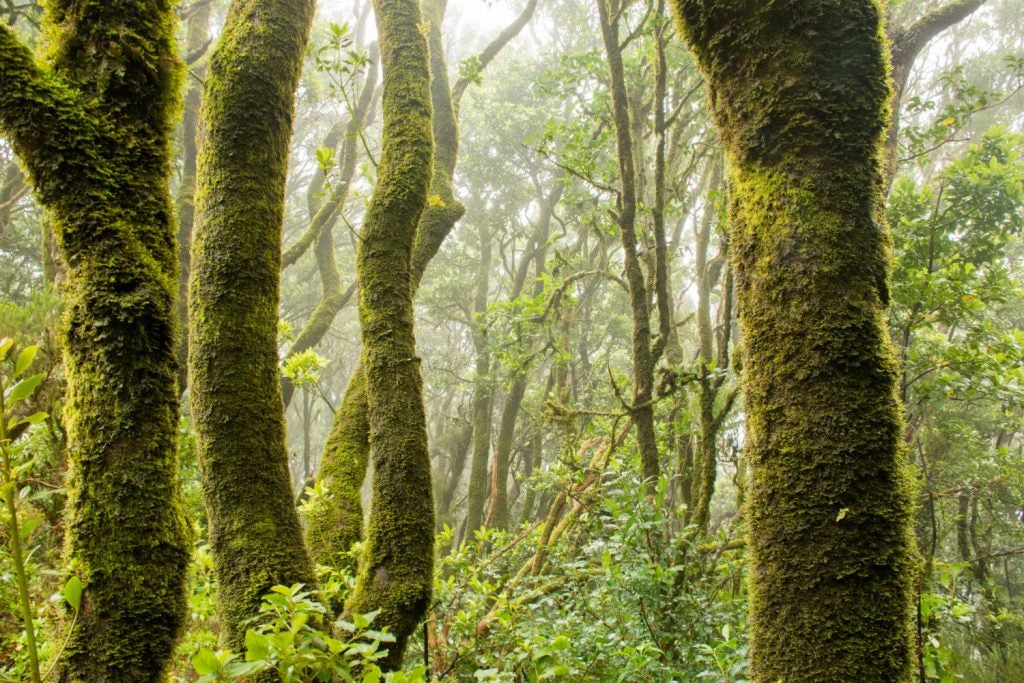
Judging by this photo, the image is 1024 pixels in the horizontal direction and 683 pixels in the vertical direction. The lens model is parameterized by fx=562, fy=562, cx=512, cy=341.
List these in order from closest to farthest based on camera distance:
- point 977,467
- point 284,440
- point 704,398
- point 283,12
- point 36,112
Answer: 1. point 36,112
2. point 284,440
3. point 283,12
4. point 704,398
5. point 977,467

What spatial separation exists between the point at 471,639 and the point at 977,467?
19.0 feet

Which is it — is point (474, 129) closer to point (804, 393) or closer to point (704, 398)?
point (704, 398)

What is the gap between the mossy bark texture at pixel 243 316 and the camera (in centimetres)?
171

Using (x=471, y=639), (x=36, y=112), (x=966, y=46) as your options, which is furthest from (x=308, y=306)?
(x=966, y=46)

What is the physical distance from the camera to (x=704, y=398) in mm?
3568

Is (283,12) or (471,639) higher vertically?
(283,12)

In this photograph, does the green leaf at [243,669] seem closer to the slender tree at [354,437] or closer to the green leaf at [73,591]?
the green leaf at [73,591]

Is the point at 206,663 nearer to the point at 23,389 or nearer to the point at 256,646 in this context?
the point at 256,646

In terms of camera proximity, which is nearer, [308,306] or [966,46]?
[966,46]

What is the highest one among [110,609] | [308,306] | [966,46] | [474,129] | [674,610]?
[966,46]

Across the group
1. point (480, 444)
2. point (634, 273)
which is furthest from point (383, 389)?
point (480, 444)

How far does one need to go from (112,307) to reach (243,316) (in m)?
0.55

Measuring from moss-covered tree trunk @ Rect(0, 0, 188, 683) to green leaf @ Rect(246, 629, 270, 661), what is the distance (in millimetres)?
346

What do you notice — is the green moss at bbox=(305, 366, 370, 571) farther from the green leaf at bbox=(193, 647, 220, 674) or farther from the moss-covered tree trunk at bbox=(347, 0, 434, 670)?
the green leaf at bbox=(193, 647, 220, 674)
